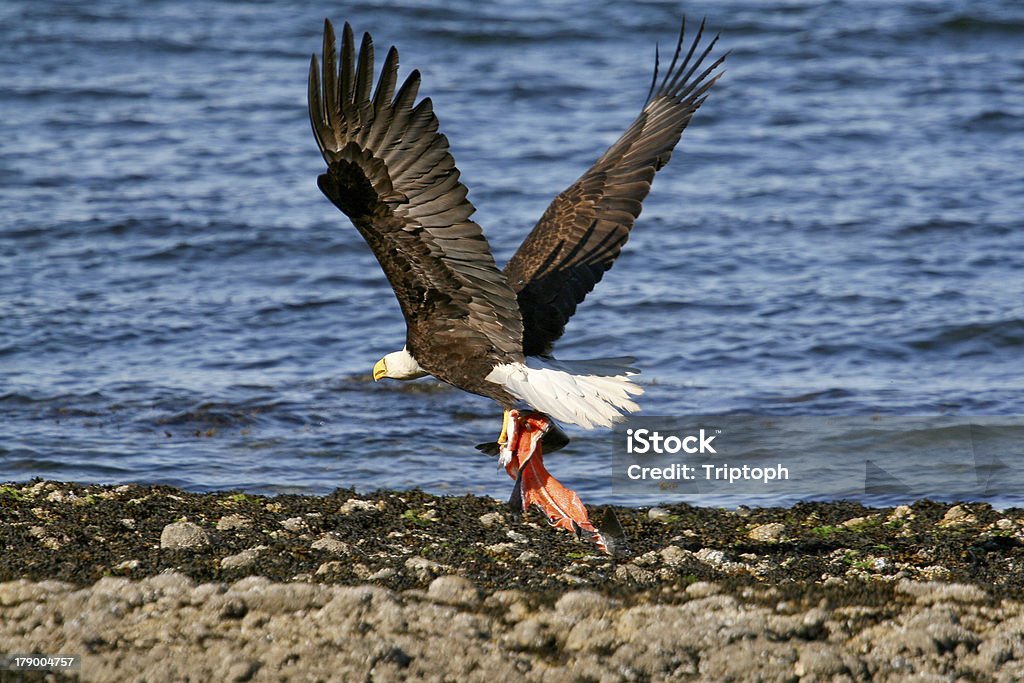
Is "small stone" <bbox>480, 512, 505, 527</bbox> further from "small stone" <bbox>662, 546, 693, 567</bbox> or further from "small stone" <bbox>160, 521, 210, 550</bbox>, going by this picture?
"small stone" <bbox>160, 521, 210, 550</bbox>

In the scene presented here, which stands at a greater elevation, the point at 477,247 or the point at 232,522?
the point at 477,247

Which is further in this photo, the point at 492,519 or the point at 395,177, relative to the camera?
the point at 492,519

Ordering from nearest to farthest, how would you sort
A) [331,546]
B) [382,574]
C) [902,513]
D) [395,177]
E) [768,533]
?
1. [382,574]
2. [395,177]
3. [331,546]
4. [768,533]
5. [902,513]

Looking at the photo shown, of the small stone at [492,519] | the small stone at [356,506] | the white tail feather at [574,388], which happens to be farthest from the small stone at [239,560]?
the white tail feather at [574,388]

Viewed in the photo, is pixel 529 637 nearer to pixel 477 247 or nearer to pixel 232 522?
pixel 477 247

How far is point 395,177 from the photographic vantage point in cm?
533

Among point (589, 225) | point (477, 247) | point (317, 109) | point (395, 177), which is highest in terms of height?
point (317, 109)

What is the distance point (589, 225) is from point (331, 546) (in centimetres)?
255

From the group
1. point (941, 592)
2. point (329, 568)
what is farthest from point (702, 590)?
point (329, 568)

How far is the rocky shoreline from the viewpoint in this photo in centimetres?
411

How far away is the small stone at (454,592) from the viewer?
4.55 metres

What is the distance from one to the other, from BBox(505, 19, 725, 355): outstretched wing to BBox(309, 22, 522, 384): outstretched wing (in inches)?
37.5

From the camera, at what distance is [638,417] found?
28.4 feet

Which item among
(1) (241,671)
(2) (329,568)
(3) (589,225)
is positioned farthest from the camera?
(3) (589,225)
